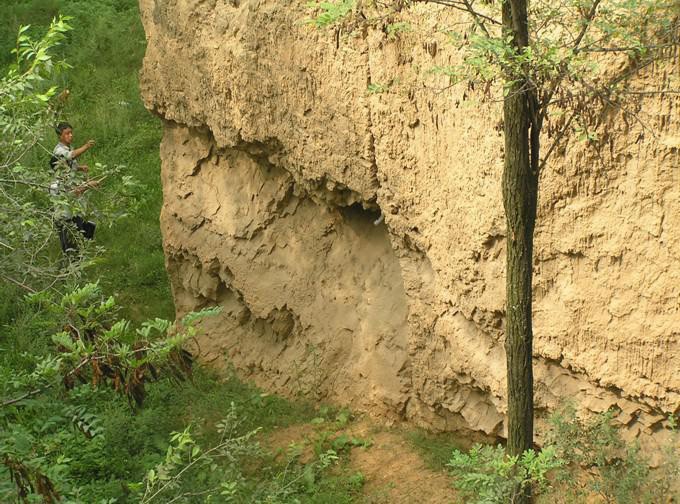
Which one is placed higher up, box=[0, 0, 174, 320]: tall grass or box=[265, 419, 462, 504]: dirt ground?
box=[0, 0, 174, 320]: tall grass

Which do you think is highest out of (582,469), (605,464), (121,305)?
(605,464)

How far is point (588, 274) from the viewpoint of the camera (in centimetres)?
533

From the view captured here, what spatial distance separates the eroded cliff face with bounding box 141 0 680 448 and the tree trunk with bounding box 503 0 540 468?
0.30m

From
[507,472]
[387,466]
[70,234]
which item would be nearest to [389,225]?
[387,466]

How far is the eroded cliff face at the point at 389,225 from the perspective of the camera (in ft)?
16.8

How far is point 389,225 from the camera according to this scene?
672 cm

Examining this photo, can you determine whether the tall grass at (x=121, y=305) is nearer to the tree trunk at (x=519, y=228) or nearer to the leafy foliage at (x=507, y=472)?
the leafy foliage at (x=507, y=472)

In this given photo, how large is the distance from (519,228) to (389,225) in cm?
224

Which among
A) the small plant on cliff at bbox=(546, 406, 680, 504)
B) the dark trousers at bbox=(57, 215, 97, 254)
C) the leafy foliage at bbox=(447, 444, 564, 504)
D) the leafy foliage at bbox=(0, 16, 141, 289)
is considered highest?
the leafy foliage at bbox=(0, 16, 141, 289)

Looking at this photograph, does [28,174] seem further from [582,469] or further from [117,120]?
[117,120]

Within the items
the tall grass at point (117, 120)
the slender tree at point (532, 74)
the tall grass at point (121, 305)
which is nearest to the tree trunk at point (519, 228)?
the slender tree at point (532, 74)

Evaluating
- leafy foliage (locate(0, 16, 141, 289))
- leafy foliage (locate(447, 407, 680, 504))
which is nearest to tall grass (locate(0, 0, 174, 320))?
leafy foliage (locate(0, 16, 141, 289))

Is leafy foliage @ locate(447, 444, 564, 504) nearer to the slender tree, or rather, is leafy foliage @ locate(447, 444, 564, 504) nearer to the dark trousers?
the slender tree

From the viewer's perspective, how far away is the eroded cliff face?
5.11 metres
